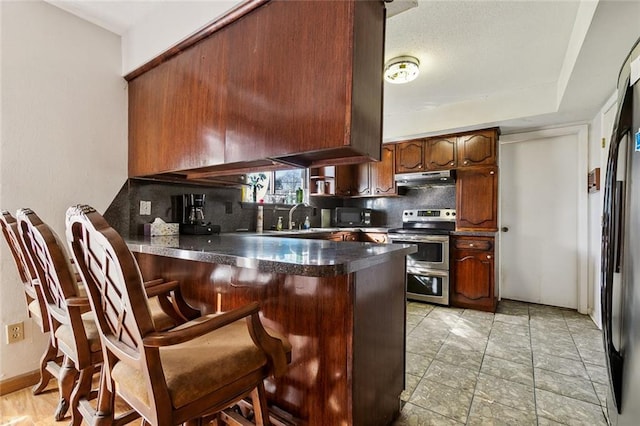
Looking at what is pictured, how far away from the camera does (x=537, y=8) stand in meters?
2.01

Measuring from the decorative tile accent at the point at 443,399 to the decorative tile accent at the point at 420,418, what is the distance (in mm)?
40

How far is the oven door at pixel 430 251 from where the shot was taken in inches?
145

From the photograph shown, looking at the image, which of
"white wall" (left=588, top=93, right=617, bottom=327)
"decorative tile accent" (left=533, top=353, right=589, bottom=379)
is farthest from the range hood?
"decorative tile accent" (left=533, top=353, right=589, bottom=379)

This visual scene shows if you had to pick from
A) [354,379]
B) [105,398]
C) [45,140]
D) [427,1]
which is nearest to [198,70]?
[45,140]

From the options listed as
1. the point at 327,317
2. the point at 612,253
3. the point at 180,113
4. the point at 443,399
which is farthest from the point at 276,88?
the point at 443,399

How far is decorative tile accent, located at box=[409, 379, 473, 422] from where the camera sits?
169cm

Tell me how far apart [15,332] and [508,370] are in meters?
3.39

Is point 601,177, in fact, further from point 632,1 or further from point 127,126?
point 127,126

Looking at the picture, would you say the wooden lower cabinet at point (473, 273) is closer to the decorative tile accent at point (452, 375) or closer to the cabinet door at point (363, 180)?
the cabinet door at point (363, 180)

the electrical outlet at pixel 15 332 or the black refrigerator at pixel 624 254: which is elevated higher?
the black refrigerator at pixel 624 254

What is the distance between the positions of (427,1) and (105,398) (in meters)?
2.78

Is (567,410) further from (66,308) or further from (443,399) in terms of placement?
(66,308)

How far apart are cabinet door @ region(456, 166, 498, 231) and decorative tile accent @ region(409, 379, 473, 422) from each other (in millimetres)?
2306

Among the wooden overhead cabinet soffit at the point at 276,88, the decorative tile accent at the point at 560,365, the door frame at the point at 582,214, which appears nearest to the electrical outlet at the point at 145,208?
the wooden overhead cabinet soffit at the point at 276,88
